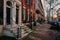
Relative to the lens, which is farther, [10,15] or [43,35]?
[10,15]

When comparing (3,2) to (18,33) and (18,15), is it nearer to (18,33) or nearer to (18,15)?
(18,33)

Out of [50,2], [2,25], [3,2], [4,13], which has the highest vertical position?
[50,2]

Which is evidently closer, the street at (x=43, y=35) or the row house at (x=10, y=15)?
the street at (x=43, y=35)

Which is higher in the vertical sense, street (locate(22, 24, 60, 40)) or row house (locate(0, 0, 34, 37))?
Answer: row house (locate(0, 0, 34, 37))

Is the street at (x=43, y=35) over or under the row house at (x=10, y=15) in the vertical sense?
under

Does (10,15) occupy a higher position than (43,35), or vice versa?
(10,15)

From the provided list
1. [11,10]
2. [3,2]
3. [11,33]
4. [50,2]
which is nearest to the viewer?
[11,33]

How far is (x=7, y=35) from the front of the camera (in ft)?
45.2

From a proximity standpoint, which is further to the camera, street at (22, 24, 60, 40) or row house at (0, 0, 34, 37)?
row house at (0, 0, 34, 37)

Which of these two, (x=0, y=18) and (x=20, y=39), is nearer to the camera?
(x=20, y=39)

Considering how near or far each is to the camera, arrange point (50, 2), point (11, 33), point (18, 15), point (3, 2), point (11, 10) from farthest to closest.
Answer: point (50, 2) → point (18, 15) → point (11, 10) → point (3, 2) → point (11, 33)

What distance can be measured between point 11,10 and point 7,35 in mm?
A: 5077

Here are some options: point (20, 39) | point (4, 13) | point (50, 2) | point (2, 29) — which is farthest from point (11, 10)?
point (50, 2)

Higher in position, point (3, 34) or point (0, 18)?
point (0, 18)
